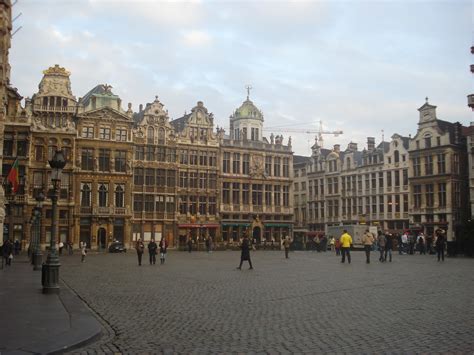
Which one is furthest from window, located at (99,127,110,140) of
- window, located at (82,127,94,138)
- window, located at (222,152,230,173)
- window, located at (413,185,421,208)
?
window, located at (413,185,421,208)

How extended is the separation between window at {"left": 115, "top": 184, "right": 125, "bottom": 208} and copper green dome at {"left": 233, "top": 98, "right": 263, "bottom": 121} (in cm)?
2518

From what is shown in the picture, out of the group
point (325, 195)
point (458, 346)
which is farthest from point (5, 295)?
point (325, 195)

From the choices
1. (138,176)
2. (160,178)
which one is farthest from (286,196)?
(138,176)

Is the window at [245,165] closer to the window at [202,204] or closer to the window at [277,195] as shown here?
the window at [277,195]

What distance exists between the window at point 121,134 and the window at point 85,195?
717 centimetres

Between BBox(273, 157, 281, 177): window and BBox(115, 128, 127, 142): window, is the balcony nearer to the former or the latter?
BBox(115, 128, 127, 142): window

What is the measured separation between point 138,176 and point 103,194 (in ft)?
17.1

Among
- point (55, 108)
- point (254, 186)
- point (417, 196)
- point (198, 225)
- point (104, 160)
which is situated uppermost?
point (55, 108)

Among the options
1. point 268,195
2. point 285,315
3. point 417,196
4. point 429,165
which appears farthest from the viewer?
point 268,195

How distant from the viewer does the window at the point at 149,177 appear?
230 feet

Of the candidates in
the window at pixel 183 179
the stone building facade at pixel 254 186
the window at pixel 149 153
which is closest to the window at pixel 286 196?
the stone building facade at pixel 254 186

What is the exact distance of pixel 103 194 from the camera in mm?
67125

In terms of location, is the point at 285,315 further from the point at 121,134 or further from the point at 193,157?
the point at 193,157

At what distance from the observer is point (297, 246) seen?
6353 centimetres
